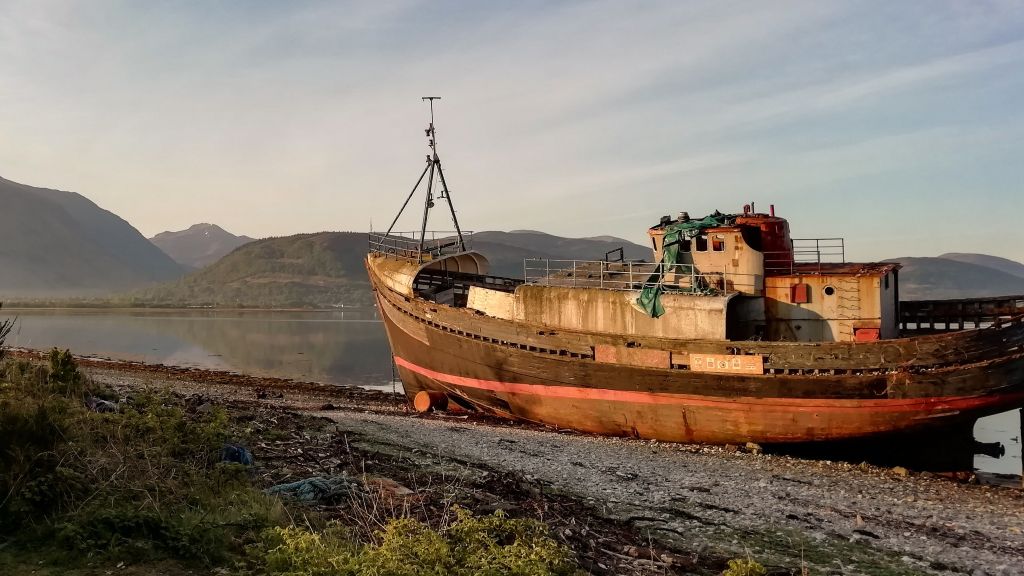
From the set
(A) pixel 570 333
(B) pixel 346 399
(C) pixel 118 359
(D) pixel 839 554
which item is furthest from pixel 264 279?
(D) pixel 839 554

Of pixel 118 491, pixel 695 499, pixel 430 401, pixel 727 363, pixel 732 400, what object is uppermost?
pixel 727 363

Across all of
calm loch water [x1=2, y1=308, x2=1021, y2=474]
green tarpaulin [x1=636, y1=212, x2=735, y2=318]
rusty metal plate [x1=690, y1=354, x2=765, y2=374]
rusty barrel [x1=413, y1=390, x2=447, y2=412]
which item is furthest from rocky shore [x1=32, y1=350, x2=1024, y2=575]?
calm loch water [x1=2, y1=308, x2=1021, y2=474]

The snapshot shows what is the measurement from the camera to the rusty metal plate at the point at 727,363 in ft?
52.5

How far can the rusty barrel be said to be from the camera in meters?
22.9

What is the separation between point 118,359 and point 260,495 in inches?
1686

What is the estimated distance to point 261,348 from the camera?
54.7 m

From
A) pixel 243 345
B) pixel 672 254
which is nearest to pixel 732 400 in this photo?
pixel 672 254

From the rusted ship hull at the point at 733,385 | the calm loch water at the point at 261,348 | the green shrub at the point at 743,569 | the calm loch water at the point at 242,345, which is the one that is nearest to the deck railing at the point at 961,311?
the rusted ship hull at the point at 733,385

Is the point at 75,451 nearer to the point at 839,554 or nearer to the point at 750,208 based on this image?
the point at 839,554

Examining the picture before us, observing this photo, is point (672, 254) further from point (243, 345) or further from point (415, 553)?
point (243, 345)

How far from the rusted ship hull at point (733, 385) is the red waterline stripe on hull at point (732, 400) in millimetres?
26

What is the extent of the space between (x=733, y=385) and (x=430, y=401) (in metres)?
11.3

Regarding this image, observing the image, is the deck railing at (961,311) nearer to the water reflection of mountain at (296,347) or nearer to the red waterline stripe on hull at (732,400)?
the red waterline stripe on hull at (732,400)

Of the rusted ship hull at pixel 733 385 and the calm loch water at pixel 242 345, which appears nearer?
the rusted ship hull at pixel 733 385
